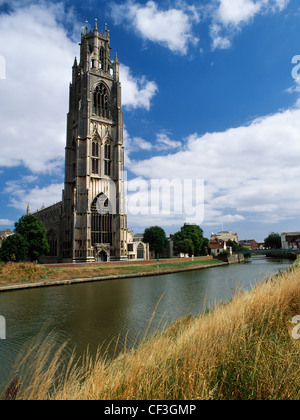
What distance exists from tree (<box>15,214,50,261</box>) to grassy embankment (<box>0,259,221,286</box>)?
521 inches

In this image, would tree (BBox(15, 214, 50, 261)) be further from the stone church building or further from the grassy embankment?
the grassy embankment

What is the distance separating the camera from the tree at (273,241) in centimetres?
11794

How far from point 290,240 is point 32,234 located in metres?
98.6

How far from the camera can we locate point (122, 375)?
3.29 meters

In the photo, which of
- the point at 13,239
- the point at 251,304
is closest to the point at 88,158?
the point at 13,239

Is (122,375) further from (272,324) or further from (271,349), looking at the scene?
(272,324)

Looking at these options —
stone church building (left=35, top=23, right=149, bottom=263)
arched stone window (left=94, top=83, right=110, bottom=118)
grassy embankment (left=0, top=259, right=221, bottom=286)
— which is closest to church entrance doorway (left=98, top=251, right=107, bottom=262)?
stone church building (left=35, top=23, right=149, bottom=263)

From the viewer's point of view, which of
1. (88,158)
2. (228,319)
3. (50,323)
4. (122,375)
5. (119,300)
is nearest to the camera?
(122,375)

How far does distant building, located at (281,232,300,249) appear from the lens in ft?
334

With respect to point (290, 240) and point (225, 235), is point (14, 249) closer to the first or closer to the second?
point (290, 240)

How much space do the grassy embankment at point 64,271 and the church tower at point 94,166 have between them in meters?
9.47

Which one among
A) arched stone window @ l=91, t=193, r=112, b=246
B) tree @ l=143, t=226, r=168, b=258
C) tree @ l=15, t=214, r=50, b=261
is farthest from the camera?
tree @ l=143, t=226, r=168, b=258

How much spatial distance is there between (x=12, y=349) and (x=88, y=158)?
47201mm

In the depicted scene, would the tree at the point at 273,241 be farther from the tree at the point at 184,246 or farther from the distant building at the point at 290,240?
the tree at the point at 184,246
